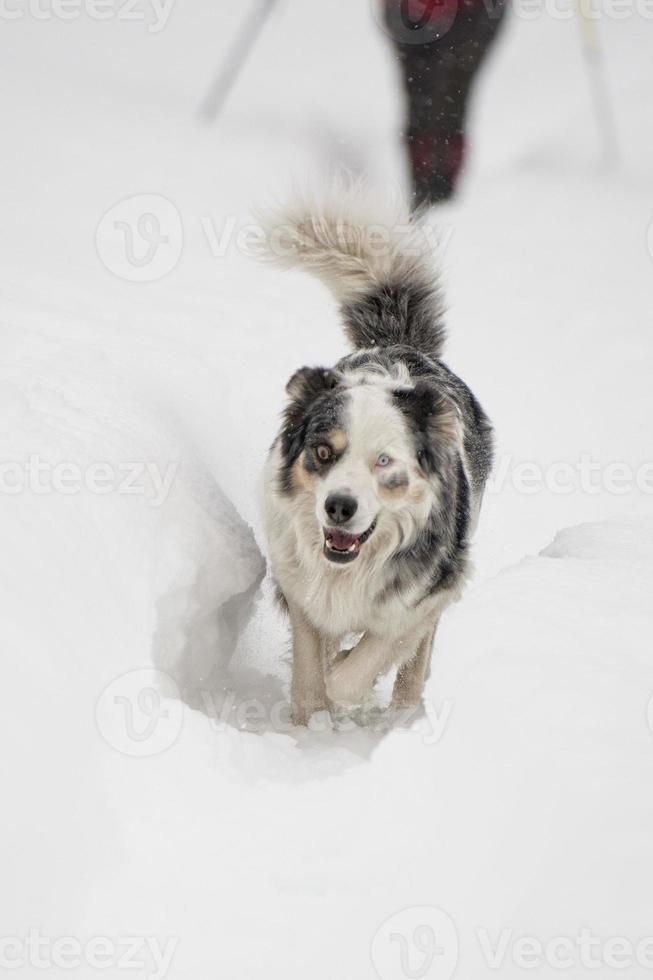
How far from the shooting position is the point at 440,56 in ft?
24.4

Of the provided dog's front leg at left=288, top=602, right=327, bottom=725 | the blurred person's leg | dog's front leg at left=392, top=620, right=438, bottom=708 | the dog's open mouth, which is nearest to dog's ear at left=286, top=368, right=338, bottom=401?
the dog's open mouth

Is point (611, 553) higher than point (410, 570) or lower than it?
lower

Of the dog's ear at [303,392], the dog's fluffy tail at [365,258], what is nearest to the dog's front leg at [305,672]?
the dog's ear at [303,392]

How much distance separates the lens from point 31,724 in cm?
228

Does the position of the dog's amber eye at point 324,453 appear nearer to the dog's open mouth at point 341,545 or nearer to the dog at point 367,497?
the dog at point 367,497

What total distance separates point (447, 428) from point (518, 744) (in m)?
1.12

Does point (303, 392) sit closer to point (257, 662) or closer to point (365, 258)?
point (365, 258)

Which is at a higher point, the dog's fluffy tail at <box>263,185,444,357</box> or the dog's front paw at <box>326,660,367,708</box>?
the dog's fluffy tail at <box>263,185,444,357</box>

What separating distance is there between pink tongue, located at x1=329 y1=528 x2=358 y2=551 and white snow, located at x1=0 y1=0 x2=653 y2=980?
44 centimetres

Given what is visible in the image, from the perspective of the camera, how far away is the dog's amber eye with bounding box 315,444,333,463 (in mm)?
3080

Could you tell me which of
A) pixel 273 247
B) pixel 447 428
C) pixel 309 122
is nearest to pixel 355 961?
pixel 447 428

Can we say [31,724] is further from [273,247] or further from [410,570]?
[273,247]

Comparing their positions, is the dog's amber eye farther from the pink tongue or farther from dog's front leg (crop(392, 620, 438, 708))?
dog's front leg (crop(392, 620, 438, 708))

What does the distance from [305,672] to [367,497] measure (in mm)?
891
